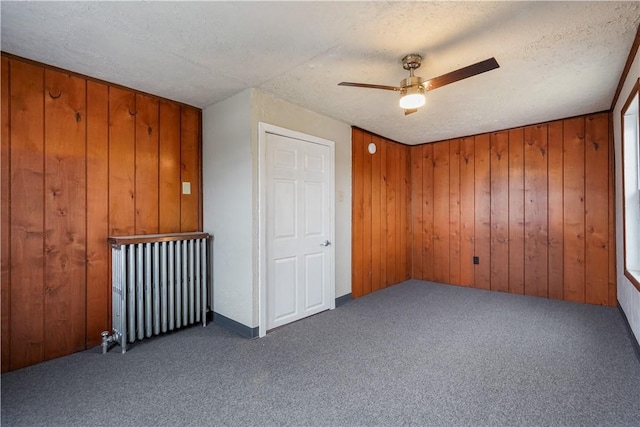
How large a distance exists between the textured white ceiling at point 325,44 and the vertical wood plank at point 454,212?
5.54 ft

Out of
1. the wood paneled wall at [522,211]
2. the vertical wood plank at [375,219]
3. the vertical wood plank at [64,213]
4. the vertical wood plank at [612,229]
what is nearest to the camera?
the vertical wood plank at [64,213]

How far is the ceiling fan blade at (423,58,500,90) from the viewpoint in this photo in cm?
176

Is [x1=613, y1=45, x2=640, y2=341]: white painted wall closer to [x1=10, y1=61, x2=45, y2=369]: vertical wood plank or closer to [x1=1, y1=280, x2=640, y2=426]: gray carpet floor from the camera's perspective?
[x1=1, y1=280, x2=640, y2=426]: gray carpet floor

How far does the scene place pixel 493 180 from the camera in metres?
4.38

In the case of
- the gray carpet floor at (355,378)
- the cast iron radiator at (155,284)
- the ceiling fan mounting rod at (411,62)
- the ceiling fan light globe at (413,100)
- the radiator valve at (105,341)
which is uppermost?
the ceiling fan mounting rod at (411,62)

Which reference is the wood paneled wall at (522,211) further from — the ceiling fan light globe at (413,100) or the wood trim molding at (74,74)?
the wood trim molding at (74,74)

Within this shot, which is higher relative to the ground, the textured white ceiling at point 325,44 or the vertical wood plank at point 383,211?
the textured white ceiling at point 325,44

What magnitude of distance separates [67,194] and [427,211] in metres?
4.67

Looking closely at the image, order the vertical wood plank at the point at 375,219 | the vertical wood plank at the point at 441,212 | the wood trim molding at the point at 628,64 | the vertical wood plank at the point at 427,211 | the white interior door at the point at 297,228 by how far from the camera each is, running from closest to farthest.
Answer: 1. the wood trim molding at the point at 628,64
2. the white interior door at the point at 297,228
3. the vertical wood plank at the point at 375,219
4. the vertical wood plank at the point at 441,212
5. the vertical wood plank at the point at 427,211

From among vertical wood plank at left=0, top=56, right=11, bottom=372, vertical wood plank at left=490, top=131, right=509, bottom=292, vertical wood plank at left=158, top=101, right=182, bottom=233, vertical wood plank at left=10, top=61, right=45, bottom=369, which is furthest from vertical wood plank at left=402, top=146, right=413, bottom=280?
vertical wood plank at left=0, top=56, right=11, bottom=372

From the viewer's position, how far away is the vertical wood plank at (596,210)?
3.57 meters

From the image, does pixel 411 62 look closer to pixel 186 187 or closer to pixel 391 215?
pixel 186 187

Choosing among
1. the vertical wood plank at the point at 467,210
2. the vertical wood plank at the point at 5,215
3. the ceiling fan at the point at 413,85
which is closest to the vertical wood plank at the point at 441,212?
the vertical wood plank at the point at 467,210

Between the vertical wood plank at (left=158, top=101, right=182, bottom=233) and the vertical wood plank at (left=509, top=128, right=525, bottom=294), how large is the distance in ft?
14.1
